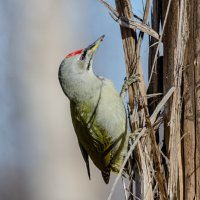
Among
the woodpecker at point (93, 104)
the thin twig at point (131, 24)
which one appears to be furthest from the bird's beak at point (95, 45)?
the thin twig at point (131, 24)

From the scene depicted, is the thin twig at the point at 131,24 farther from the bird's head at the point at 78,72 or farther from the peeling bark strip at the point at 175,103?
the bird's head at the point at 78,72

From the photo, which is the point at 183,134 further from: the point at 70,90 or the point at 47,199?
the point at 47,199

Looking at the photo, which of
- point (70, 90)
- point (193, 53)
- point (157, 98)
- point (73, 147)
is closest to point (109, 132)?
point (70, 90)

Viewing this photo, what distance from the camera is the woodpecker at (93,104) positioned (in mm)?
3225

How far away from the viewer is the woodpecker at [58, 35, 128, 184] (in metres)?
3.22

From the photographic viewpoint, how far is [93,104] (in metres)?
3.29

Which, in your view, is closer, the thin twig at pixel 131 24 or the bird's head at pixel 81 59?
the thin twig at pixel 131 24

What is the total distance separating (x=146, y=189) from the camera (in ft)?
8.82

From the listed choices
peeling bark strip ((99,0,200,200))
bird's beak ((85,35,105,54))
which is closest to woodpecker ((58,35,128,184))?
bird's beak ((85,35,105,54))

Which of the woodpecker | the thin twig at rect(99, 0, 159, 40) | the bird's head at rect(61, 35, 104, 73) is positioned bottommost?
the woodpecker

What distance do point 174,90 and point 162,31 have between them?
226 millimetres

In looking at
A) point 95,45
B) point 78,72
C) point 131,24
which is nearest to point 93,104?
point 78,72

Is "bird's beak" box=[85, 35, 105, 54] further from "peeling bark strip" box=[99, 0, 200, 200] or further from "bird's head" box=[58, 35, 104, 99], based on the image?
"peeling bark strip" box=[99, 0, 200, 200]

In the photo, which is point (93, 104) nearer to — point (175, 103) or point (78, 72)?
point (78, 72)
